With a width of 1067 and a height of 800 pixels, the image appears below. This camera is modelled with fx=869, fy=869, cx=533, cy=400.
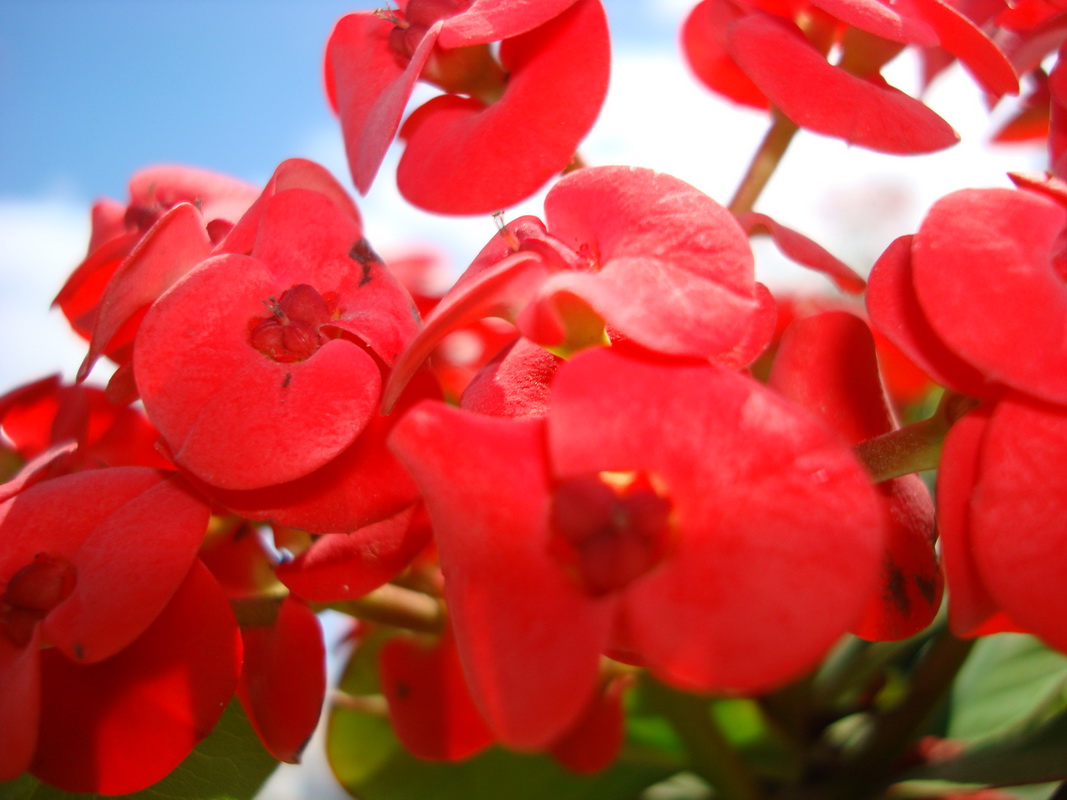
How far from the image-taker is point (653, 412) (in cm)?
22

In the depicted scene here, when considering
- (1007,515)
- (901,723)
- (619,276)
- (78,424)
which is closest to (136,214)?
(78,424)

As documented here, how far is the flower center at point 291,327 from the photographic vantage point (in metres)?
0.32

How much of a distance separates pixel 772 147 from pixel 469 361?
283 mm

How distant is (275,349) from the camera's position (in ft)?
1.05

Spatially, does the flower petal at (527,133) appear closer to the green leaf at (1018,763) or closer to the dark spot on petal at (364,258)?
the dark spot on petal at (364,258)

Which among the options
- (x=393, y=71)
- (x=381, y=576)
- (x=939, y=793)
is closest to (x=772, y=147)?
(x=393, y=71)

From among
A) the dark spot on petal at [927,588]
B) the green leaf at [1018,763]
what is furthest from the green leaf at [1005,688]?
the dark spot on petal at [927,588]

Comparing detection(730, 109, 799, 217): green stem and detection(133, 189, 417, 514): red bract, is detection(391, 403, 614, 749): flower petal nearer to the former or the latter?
detection(133, 189, 417, 514): red bract

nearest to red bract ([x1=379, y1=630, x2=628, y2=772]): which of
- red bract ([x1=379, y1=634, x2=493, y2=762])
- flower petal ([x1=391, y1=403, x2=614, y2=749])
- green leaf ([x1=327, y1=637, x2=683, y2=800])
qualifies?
red bract ([x1=379, y1=634, x2=493, y2=762])

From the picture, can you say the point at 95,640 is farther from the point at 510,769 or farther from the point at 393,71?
the point at 510,769

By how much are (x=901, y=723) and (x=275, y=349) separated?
0.52 metres

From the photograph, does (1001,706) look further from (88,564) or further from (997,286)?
(88,564)

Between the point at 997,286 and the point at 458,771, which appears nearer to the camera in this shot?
the point at 997,286

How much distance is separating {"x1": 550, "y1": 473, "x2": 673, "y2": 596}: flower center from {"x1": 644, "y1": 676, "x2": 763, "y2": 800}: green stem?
1.32 feet
